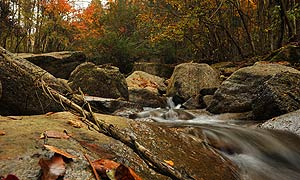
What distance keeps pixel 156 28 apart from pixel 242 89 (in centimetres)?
889

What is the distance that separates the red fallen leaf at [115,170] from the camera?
4.79 ft

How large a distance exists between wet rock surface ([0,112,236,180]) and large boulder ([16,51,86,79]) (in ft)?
34.5

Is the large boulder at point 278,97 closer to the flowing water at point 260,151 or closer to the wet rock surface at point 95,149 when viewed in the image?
the flowing water at point 260,151

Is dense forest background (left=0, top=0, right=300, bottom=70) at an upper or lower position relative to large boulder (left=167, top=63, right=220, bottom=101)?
upper

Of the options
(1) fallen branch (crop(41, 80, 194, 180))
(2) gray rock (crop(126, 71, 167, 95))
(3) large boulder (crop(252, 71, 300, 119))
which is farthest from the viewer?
(2) gray rock (crop(126, 71, 167, 95))

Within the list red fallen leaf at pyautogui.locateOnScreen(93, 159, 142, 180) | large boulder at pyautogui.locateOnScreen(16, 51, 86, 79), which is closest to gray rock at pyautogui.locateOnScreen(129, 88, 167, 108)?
large boulder at pyautogui.locateOnScreen(16, 51, 86, 79)

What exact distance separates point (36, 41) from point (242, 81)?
1844 centimetres

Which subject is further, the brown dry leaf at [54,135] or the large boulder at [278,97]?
the large boulder at [278,97]

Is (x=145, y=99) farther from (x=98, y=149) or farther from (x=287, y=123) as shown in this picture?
(x=98, y=149)

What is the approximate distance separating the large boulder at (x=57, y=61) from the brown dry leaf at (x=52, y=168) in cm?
1164

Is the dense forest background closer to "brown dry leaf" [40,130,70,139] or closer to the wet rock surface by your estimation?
the wet rock surface

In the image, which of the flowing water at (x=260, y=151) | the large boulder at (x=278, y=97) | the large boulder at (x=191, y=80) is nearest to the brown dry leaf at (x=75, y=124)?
the flowing water at (x=260, y=151)

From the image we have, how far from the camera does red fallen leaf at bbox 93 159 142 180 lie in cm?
146

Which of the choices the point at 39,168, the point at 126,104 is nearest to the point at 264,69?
the point at 126,104
